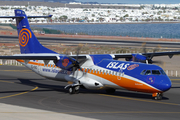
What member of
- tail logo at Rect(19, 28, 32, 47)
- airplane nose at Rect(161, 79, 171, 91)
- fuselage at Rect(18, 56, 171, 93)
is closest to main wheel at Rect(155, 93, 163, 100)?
fuselage at Rect(18, 56, 171, 93)

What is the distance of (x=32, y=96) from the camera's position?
24.8 metres

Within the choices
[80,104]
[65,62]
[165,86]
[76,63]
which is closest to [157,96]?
[165,86]

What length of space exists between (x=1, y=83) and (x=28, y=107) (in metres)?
12.4

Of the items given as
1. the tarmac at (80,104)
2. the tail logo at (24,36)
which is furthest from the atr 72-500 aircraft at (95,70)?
the tarmac at (80,104)

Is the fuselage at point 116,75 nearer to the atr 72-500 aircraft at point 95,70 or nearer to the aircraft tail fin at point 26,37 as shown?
the atr 72-500 aircraft at point 95,70

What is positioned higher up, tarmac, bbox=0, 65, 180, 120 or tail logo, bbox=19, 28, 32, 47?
tail logo, bbox=19, 28, 32, 47

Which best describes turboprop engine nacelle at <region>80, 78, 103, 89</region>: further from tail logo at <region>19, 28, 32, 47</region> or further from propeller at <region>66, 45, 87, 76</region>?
tail logo at <region>19, 28, 32, 47</region>

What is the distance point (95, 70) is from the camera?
82.1 ft

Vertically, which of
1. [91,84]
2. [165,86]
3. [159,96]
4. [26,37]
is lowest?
[159,96]

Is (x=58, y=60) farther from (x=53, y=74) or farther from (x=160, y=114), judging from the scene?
(x=160, y=114)

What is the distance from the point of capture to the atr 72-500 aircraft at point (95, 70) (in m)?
21.7

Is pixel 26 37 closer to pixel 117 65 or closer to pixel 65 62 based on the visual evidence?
pixel 65 62

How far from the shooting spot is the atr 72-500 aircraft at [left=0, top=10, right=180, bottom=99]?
21688 millimetres

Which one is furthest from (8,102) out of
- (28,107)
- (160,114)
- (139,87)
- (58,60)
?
(160,114)
